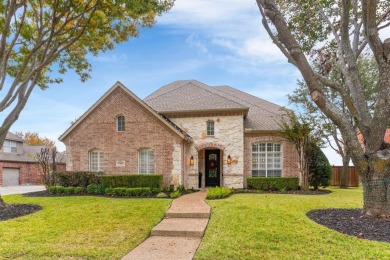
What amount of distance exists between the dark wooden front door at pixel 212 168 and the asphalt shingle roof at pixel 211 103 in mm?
2696

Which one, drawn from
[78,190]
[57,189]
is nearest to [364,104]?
[78,190]

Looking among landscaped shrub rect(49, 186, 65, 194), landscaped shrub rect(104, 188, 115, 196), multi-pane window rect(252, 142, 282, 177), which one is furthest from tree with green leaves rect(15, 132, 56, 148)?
multi-pane window rect(252, 142, 282, 177)

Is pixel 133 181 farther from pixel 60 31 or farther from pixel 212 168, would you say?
pixel 60 31

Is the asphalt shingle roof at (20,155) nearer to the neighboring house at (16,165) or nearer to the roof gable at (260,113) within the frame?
the neighboring house at (16,165)

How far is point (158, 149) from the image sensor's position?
51.4 ft

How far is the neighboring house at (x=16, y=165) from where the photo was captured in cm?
2894

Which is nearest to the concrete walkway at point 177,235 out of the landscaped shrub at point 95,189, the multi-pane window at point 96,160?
the landscaped shrub at point 95,189

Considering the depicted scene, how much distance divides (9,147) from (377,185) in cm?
3514

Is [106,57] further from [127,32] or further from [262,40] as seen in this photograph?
[262,40]

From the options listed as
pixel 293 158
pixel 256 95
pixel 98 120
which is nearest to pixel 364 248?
pixel 293 158

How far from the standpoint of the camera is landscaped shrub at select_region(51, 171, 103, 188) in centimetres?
1530

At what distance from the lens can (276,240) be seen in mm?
6395

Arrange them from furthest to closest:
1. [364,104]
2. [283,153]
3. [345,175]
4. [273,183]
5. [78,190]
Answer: [345,175] → [283,153] → [273,183] → [78,190] → [364,104]

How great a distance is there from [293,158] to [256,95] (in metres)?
7.40
